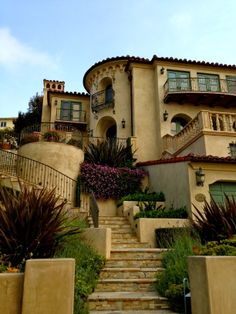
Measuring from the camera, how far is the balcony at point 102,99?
20005 millimetres

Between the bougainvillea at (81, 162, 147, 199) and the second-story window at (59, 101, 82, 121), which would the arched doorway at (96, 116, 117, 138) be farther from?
the bougainvillea at (81, 162, 147, 199)

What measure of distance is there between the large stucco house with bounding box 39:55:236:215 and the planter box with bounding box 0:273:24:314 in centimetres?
940

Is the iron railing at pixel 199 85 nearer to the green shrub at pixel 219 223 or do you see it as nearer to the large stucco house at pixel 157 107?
the large stucco house at pixel 157 107

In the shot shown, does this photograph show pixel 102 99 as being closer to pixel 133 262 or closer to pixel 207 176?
pixel 207 176

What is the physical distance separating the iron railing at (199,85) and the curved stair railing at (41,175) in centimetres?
949

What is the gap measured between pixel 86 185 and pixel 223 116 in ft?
24.8

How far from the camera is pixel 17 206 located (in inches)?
225

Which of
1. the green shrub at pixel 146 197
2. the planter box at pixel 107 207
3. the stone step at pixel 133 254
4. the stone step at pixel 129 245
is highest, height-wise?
the green shrub at pixel 146 197

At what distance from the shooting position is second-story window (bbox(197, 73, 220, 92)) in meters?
19.1

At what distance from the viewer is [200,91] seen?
58.2 feet

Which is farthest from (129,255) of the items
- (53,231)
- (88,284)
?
(53,231)

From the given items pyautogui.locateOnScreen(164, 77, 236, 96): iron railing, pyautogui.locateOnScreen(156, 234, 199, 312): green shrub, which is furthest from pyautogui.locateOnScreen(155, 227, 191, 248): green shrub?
pyautogui.locateOnScreen(164, 77, 236, 96): iron railing

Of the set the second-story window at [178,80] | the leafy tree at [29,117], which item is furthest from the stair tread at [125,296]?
the leafy tree at [29,117]

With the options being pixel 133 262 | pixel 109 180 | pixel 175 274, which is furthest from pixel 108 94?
pixel 175 274
